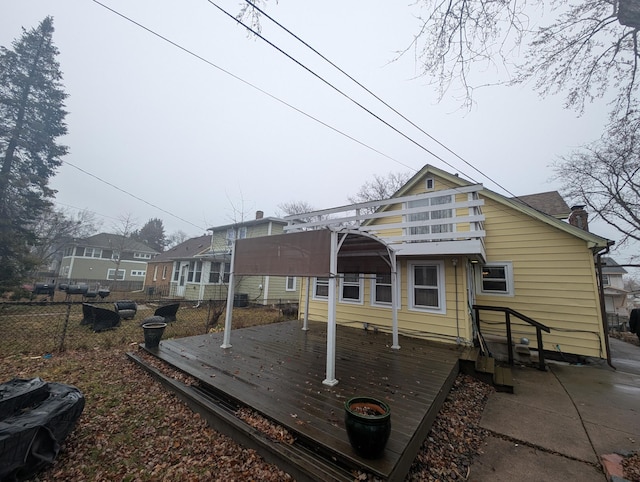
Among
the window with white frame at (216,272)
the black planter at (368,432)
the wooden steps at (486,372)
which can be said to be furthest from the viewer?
the window with white frame at (216,272)

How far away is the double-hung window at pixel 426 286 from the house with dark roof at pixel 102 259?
1126 inches

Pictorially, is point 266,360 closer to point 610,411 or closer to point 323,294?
point 323,294

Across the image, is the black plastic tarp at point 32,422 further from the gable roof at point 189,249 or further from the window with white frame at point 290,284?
the gable roof at point 189,249

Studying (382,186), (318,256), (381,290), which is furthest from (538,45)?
(382,186)

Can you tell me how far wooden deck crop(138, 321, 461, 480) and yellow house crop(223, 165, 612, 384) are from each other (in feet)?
2.46

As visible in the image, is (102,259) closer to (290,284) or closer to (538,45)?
(290,284)

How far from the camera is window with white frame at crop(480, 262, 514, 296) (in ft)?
25.6

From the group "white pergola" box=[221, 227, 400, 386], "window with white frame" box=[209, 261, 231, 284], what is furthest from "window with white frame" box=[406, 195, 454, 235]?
"window with white frame" box=[209, 261, 231, 284]

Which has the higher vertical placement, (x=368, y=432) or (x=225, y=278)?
(x=225, y=278)

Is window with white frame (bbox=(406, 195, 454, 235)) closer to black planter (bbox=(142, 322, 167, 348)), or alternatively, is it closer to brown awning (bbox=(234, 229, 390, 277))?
brown awning (bbox=(234, 229, 390, 277))

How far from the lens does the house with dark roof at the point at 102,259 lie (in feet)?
88.3

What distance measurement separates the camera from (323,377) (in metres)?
4.16

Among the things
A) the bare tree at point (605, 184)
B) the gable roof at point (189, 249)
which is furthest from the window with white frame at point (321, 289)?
the gable roof at point (189, 249)

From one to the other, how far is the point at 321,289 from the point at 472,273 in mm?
5391
